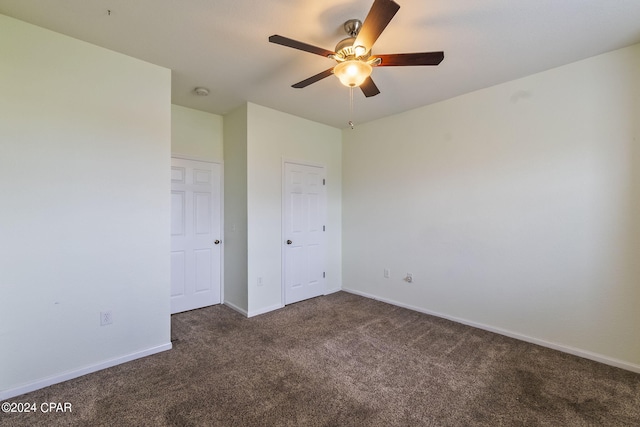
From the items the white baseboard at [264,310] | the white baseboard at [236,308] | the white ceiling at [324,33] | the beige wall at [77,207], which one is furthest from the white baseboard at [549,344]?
the beige wall at [77,207]

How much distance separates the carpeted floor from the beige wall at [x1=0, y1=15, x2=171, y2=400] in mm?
277

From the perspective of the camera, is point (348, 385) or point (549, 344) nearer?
point (348, 385)

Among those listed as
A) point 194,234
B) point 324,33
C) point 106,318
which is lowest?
point 106,318

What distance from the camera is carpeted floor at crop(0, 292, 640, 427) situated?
1829mm

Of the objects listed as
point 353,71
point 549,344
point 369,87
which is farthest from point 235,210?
point 549,344

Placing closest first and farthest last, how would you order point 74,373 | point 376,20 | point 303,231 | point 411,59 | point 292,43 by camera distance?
point 376,20
point 292,43
point 411,59
point 74,373
point 303,231

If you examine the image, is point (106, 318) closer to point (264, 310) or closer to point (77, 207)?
point (77, 207)

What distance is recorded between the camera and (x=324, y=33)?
6.96ft

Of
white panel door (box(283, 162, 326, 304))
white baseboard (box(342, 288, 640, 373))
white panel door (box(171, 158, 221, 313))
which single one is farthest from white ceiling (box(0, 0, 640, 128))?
white baseboard (box(342, 288, 640, 373))

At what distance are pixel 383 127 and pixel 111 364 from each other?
3.97 meters

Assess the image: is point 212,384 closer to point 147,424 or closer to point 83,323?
point 147,424

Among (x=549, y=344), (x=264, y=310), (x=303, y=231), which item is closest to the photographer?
(x=549, y=344)

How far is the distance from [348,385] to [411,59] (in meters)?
2.32

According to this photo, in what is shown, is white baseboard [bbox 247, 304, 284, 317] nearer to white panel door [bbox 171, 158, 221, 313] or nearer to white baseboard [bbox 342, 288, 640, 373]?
white panel door [bbox 171, 158, 221, 313]
